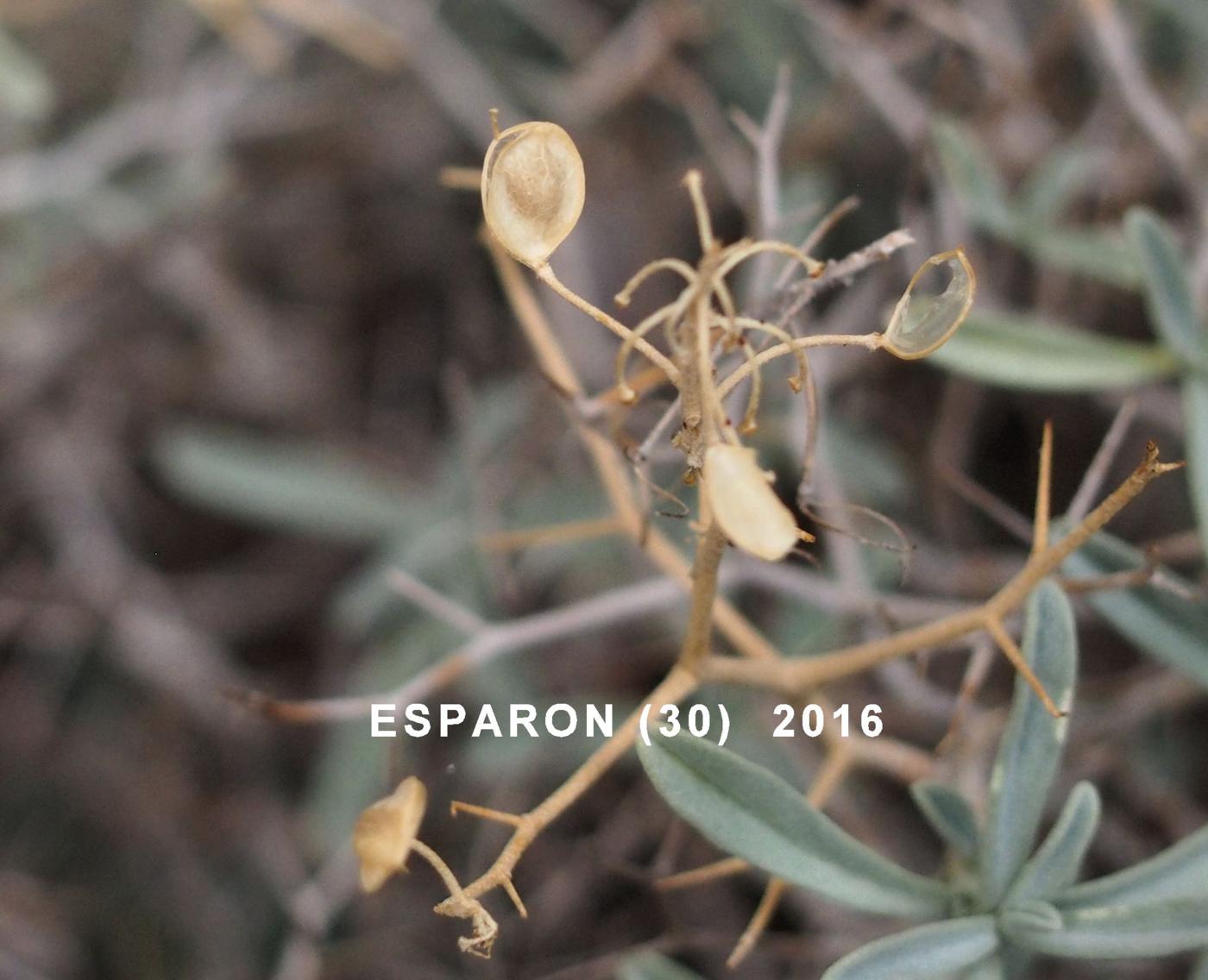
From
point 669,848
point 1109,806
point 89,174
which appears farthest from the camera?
point 89,174

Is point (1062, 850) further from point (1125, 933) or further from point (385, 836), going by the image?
point (385, 836)

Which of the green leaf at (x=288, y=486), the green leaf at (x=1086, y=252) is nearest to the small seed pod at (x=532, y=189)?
the green leaf at (x=1086, y=252)

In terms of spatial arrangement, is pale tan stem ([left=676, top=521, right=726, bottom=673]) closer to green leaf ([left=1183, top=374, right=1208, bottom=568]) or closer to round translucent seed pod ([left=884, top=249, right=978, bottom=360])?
round translucent seed pod ([left=884, top=249, right=978, bottom=360])

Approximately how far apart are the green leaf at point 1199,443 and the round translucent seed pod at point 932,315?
1.18 ft

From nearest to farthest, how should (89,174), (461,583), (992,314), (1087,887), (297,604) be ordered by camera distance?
(1087,887) → (992,314) → (461,583) → (89,174) → (297,604)

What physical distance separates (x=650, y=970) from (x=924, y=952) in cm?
24

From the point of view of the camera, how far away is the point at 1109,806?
116 centimetres

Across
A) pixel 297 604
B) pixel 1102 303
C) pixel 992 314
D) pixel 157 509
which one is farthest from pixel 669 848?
pixel 157 509

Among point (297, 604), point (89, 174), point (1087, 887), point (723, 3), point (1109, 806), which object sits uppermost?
point (723, 3)

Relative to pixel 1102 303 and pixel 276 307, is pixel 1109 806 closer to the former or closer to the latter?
pixel 1102 303

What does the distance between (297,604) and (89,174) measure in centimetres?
61

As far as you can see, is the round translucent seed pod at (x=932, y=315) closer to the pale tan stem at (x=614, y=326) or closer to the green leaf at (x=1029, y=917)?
the pale tan stem at (x=614, y=326)

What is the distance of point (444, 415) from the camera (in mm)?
1589

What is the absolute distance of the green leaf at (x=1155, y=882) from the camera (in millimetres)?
701
